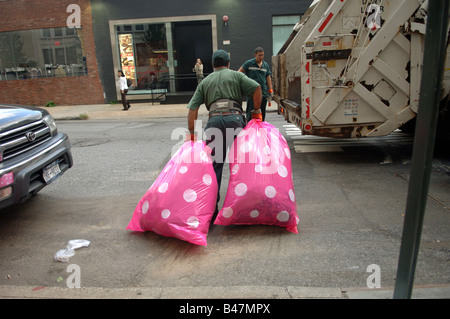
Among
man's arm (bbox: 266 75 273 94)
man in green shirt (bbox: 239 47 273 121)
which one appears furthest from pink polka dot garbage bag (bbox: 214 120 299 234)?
man's arm (bbox: 266 75 273 94)

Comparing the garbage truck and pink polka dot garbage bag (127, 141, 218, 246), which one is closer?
pink polka dot garbage bag (127, 141, 218, 246)

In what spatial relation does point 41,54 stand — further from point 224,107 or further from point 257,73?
point 224,107

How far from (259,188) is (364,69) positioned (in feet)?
10.3

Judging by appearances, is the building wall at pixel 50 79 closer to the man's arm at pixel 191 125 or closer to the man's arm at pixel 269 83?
the man's arm at pixel 269 83

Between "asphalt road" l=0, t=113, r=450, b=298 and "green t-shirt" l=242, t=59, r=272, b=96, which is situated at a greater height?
"green t-shirt" l=242, t=59, r=272, b=96

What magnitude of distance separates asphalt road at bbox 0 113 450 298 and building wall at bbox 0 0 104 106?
13.3m

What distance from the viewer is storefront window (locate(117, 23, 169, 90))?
1784 centimetres

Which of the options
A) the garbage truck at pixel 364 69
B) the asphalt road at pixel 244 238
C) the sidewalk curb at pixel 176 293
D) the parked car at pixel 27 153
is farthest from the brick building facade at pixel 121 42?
the sidewalk curb at pixel 176 293

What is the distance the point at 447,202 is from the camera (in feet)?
14.6

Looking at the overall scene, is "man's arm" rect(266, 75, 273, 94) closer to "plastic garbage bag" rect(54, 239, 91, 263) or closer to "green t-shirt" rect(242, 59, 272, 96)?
"green t-shirt" rect(242, 59, 272, 96)

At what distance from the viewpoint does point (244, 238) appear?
3.78 m

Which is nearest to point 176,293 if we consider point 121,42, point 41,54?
point 121,42
